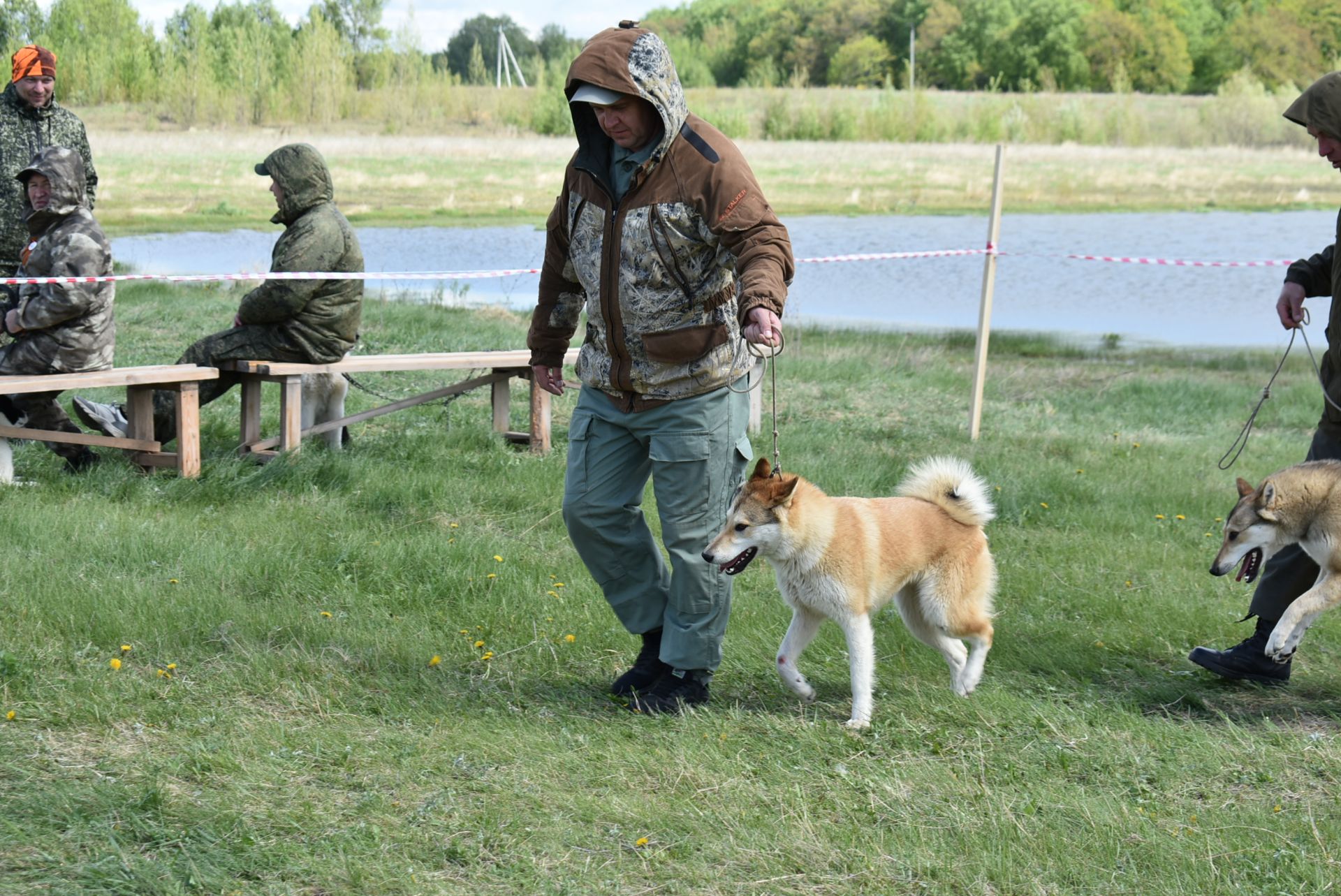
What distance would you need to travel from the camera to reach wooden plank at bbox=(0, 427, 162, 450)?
700 cm

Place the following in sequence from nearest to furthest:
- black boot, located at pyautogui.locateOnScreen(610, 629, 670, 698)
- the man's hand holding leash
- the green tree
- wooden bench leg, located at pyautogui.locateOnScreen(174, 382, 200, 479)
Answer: black boot, located at pyautogui.locateOnScreen(610, 629, 670, 698), the man's hand holding leash, wooden bench leg, located at pyautogui.locateOnScreen(174, 382, 200, 479), the green tree

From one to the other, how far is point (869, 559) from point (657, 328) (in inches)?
42.0

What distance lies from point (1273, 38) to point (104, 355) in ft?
214

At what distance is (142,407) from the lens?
24.2 ft

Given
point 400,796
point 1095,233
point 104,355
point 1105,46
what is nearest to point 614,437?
point 400,796

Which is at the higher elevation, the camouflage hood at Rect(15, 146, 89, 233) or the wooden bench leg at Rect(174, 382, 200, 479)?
the camouflage hood at Rect(15, 146, 89, 233)

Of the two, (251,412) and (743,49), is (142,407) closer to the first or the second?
(251,412)

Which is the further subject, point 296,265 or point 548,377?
point 296,265

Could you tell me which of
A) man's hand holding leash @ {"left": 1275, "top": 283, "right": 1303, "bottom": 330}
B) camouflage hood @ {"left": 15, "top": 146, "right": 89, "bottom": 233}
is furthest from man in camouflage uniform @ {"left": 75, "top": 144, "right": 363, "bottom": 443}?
man's hand holding leash @ {"left": 1275, "top": 283, "right": 1303, "bottom": 330}

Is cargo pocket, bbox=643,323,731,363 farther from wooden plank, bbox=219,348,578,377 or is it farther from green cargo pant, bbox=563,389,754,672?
wooden plank, bbox=219,348,578,377

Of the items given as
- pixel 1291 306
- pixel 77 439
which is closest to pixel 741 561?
pixel 1291 306

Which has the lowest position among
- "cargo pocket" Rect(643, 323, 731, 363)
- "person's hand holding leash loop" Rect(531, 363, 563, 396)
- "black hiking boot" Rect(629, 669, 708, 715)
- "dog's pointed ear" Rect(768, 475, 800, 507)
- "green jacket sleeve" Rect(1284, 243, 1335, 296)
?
"black hiking boot" Rect(629, 669, 708, 715)

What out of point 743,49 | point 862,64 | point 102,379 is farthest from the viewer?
point 743,49

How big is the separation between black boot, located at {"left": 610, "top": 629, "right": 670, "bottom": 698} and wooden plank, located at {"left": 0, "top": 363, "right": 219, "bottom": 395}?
12.6 ft
